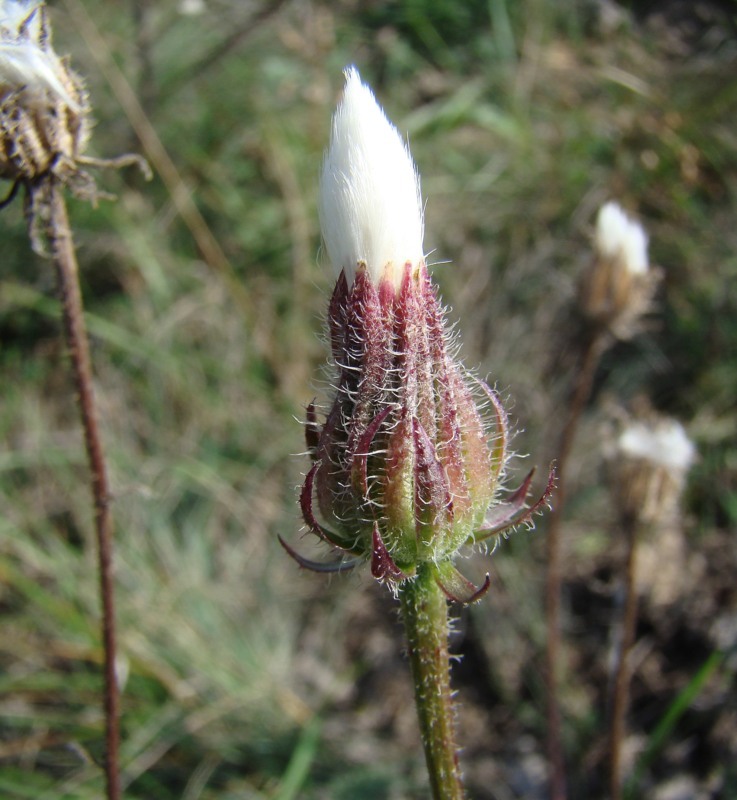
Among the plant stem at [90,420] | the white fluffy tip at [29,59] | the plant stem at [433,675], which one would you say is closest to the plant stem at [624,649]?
the plant stem at [433,675]

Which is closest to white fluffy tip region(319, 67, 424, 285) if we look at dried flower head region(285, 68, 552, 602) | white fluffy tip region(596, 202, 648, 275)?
dried flower head region(285, 68, 552, 602)

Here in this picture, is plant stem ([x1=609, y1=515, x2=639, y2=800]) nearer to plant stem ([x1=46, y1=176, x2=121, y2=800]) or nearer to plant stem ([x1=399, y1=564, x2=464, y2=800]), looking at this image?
plant stem ([x1=399, y1=564, x2=464, y2=800])

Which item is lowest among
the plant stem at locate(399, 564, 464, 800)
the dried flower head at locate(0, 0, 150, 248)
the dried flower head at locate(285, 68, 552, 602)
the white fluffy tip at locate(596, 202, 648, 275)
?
the plant stem at locate(399, 564, 464, 800)

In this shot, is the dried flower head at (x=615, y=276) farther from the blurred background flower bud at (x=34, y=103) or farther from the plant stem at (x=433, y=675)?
the blurred background flower bud at (x=34, y=103)

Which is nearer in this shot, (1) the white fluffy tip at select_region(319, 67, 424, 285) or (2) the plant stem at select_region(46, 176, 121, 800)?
(1) the white fluffy tip at select_region(319, 67, 424, 285)

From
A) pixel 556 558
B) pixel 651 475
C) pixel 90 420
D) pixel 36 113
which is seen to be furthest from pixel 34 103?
pixel 556 558

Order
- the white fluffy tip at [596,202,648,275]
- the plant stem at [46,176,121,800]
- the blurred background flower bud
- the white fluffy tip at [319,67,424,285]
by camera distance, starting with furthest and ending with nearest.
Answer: the white fluffy tip at [596,202,648,275], the plant stem at [46,176,121,800], the blurred background flower bud, the white fluffy tip at [319,67,424,285]

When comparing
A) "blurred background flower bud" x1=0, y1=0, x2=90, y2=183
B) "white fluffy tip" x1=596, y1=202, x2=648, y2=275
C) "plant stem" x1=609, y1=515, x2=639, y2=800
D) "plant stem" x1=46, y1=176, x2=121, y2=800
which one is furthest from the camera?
"white fluffy tip" x1=596, y1=202, x2=648, y2=275

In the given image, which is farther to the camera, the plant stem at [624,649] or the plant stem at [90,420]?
the plant stem at [624,649]
